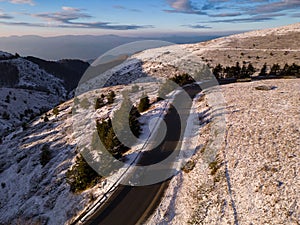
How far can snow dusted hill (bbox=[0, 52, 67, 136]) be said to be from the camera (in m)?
67.8

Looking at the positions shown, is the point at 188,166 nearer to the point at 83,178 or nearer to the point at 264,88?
the point at 83,178

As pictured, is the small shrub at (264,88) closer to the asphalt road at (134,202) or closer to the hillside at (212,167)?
the hillside at (212,167)

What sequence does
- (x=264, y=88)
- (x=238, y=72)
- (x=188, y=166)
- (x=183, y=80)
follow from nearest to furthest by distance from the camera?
(x=188, y=166) → (x=264, y=88) → (x=183, y=80) → (x=238, y=72)

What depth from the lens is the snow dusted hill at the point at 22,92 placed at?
67.8 meters

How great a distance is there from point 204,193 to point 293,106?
50.5 feet

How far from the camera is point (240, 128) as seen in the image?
22.3 metres

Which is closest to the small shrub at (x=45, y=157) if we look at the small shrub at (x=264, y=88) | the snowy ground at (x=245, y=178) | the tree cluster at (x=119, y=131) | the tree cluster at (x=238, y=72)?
the tree cluster at (x=119, y=131)

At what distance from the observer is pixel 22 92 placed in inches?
3322

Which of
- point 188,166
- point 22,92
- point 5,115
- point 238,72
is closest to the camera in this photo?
point 188,166

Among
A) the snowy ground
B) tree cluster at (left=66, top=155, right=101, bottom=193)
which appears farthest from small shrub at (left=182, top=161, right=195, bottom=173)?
tree cluster at (left=66, top=155, right=101, bottom=193)

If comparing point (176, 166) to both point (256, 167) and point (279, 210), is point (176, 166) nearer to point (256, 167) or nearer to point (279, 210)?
point (256, 167)

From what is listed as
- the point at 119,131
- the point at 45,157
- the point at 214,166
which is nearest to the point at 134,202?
the point at 214,166

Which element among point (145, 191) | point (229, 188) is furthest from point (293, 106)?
point (145, 191)

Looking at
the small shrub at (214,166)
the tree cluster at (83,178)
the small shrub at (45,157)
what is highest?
the small shrub at (214,166)
